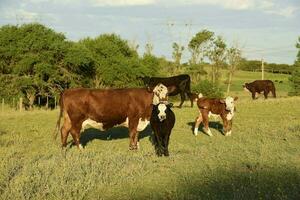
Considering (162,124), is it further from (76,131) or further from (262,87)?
(262,87)

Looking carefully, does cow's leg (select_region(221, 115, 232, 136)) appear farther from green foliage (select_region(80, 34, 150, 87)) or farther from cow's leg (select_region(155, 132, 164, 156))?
green foliage (select_region(80, 34, 150, 87))

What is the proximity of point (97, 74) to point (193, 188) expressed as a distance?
4198 cm

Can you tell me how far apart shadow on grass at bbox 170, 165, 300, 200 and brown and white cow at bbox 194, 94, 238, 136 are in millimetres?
7107

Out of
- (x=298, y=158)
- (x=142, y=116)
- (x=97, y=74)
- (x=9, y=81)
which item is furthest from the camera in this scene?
(x=97, y=74)

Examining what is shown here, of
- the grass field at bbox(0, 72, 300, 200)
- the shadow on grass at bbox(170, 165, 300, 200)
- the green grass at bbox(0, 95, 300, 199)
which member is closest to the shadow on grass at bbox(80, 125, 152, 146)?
the grass field at bbox(0, 72, 300, 200)

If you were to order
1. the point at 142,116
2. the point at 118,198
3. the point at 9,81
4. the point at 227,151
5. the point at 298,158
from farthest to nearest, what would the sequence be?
the point at 9,81, the point at 142,116, the point at 227,151, the point at 298,158, the point at 118,198

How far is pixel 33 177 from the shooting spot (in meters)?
7.78

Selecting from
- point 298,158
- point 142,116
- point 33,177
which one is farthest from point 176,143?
point 33,177

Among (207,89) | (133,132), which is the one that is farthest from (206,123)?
(207,89)

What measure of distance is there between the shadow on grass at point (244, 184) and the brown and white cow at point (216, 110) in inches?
280

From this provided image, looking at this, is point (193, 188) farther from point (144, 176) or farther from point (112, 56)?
point (112, 56)

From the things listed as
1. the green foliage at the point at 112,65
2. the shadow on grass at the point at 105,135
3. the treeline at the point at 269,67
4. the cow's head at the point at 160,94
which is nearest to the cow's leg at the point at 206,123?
the shadow on grass at the point at 105,135

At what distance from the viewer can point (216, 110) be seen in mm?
15969

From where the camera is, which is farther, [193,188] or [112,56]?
[112,56]
